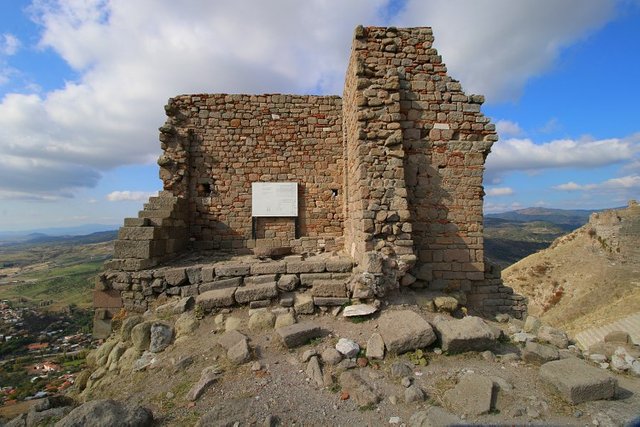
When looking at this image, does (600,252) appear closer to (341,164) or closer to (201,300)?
(341,164)

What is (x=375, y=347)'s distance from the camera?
4320 mm

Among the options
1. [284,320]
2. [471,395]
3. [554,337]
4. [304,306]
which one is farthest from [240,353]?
[554,337]

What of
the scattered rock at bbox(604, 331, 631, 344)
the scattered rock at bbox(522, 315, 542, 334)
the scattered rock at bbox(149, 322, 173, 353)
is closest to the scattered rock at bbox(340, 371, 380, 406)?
the scattered rock at bbox(149, 322, 173, 353)

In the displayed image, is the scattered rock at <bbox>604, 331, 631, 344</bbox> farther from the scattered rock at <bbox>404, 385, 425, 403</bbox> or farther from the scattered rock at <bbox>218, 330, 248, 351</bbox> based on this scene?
the scattered rock at <bbox>218, 330, 248, 351</bbox>

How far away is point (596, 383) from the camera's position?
3213mm

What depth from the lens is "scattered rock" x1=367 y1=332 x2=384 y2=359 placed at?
13.8 ft

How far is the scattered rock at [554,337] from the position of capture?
4.80 metres

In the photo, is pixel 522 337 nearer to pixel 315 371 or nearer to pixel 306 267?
pixel 315 371

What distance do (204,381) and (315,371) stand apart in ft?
4.62

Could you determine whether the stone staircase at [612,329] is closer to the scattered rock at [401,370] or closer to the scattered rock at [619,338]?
the scattered rock at [619,338]

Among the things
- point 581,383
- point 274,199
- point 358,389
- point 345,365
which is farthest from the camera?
point 274,199

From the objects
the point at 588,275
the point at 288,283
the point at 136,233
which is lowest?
the point at 588,275

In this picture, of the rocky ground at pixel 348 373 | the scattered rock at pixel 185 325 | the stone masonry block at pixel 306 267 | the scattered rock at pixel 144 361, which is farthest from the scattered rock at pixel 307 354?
the scattered rock at pixel 144 361

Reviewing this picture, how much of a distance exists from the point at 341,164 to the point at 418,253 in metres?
4.44
